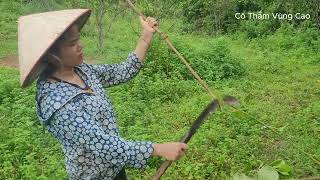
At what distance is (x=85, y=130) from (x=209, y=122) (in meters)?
3.36

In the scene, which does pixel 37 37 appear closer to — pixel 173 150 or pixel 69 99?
pixel 69 99

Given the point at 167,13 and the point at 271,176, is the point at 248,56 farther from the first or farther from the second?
the point at 271,176

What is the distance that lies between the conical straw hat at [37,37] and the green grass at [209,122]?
1.20 metres

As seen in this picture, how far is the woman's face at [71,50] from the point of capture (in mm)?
2154

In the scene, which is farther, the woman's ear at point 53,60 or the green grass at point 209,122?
the green grass at point 209,122

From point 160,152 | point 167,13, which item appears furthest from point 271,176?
point 167,13

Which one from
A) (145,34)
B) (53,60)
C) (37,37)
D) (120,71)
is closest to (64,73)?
(53,60)

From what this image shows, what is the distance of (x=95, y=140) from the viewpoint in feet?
6.95

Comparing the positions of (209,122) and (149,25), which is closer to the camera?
(149,25)

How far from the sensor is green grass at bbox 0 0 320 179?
4.33 metres

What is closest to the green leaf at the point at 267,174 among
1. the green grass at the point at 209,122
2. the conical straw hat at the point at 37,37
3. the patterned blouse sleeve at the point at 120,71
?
the green grass at the point at 209,122

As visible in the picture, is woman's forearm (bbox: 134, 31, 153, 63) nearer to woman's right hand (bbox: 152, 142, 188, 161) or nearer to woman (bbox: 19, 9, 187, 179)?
woman (bbox: 19, 9, 187, 179)

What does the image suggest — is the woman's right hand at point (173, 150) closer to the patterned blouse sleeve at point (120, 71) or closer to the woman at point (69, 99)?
the woman at point (69, 99)

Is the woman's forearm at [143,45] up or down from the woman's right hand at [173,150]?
up
